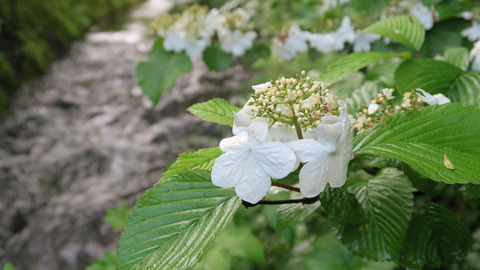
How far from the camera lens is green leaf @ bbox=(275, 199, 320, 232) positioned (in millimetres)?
703

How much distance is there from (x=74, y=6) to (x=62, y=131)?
12.7ft

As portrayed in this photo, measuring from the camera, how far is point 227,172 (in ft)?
1.61

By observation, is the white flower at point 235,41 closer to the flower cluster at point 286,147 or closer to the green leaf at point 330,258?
the green leaf at point 330,258

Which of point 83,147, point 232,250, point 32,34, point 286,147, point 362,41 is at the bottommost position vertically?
point 83,147

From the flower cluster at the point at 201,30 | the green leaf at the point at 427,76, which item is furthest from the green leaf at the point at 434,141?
the flower cluster at the point at 201,30

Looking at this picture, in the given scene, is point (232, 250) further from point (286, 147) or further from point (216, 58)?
point (286, 147)

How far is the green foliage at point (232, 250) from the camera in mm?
1603

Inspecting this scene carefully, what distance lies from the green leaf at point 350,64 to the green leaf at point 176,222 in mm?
381

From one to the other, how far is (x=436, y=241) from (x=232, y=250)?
117cm

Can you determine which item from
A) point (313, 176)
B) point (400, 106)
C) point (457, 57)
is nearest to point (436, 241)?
point (400, 106)

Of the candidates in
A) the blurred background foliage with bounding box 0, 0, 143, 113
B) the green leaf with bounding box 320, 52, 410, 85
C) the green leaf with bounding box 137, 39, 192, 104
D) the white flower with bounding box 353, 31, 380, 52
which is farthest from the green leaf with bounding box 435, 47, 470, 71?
the blurred background foliage with bounding box 0, 0, 143, 113

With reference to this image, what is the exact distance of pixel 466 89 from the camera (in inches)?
30.5

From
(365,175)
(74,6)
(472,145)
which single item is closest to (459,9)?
(365,175)

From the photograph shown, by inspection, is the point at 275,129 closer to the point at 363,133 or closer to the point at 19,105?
the point at 363,133
